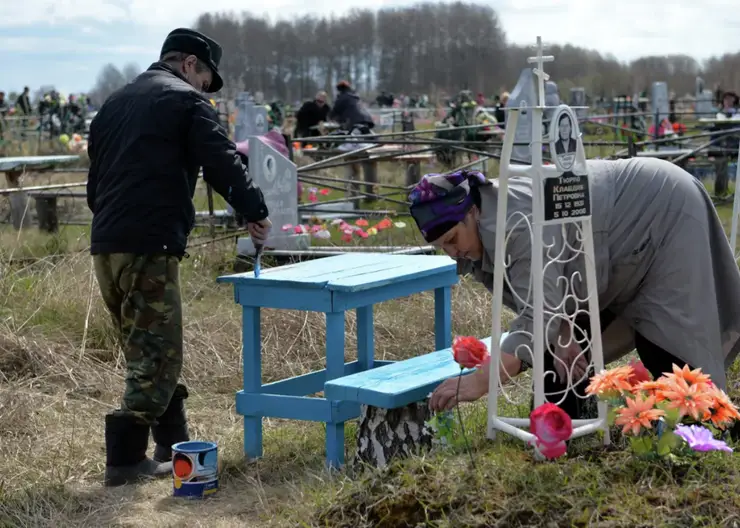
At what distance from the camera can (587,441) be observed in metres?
3.34

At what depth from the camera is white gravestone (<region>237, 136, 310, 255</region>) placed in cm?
888

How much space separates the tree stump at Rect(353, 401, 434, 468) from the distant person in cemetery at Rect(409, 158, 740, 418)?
0.51 meters

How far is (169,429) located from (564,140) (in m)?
2.33

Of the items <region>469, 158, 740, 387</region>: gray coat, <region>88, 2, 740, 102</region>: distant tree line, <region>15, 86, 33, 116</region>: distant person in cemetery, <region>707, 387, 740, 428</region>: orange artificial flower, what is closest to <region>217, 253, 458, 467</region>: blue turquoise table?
<region>469, 158, 740, 387</region>: gray coat

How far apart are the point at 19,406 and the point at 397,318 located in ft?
7.95

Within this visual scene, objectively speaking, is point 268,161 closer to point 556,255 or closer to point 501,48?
point 556,255

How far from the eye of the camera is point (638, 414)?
9.45 feet

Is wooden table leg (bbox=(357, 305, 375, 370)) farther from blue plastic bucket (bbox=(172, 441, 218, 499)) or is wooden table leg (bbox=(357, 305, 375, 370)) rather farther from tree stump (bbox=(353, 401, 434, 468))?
blue plastic bucket (bbox=(172, 441, 218, 499))

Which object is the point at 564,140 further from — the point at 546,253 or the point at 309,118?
the point at 309,118

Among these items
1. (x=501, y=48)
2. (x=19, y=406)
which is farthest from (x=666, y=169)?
(x=501, y=48)

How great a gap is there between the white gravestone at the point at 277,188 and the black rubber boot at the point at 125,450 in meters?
4.60

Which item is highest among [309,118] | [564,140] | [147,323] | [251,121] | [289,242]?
[564,140]

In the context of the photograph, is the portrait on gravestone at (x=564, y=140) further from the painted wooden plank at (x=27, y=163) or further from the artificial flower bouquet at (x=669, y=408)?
the painted wooden plank at (x=27, y=163)

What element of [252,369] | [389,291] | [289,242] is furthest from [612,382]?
[289,242]
